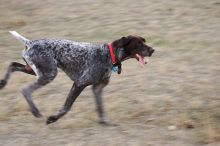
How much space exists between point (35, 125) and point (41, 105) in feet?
3.28

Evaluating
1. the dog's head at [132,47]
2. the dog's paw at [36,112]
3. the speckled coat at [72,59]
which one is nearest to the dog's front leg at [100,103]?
the speckled coat at [72,59]

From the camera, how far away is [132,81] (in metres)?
10.0

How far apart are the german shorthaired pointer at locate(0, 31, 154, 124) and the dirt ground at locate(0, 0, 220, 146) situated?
1.69 ft

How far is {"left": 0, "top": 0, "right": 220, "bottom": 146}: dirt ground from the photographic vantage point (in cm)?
760

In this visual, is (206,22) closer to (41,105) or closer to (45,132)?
(41,105)

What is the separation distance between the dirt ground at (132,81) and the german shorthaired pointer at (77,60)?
1.69 feet

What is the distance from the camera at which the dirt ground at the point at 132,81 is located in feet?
24.9

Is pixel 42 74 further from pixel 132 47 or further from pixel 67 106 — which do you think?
pixel 132 47

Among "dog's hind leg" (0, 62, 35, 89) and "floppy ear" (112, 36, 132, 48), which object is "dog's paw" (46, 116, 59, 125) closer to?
"dog's hind leg" (0, 62, 35, 89)

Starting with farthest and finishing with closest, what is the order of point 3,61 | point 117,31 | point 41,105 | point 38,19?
point 38,19 < point 117,31 < point 3,61 < point 41,105

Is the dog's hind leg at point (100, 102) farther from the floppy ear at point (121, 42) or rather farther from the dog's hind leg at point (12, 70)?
the dog's hind leg at point (12, 70)

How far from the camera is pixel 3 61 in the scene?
11703mm

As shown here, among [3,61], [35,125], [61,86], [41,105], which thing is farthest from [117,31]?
[35,125]

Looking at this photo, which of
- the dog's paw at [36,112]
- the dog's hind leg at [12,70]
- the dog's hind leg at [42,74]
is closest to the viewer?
the dog's hind leg at [42,74]
